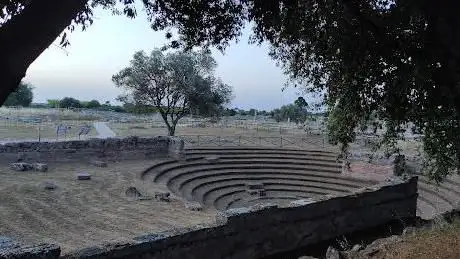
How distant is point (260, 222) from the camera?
9977 millimetres

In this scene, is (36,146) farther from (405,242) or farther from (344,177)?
(405,242)

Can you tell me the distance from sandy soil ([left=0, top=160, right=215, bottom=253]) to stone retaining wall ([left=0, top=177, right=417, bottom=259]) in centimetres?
276

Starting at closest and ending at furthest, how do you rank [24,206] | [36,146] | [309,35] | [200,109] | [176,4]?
[176,4] → [309,35] → [24,206] → [36,146] → [200,109]

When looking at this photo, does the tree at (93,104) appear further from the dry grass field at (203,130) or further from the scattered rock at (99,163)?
the scattered rock at (99,163)

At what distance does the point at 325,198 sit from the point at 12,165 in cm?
1443

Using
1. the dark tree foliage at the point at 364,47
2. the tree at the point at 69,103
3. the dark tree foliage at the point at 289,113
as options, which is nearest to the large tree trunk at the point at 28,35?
the dark tree foliage at the point at 364,47

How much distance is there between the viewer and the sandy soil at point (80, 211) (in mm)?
11500

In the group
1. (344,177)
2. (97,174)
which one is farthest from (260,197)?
(97,174)

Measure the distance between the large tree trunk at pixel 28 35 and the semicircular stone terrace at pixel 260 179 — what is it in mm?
14941

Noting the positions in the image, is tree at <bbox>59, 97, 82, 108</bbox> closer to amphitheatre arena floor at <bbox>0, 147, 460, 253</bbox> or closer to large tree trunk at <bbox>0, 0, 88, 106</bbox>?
amphitheatre arena floor at <bbox>0, 147, 460, 253</bbox>

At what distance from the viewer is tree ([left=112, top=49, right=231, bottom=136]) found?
3297 cm

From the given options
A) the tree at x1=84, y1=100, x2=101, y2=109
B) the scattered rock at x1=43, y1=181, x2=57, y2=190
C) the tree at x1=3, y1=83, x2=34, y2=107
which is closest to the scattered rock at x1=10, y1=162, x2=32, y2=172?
the scattered rock at x1=43, y1=181, x2=57, y2=190

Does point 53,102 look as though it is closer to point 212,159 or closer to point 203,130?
point 203,130

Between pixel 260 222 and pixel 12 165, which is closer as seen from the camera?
pixel 260 222
